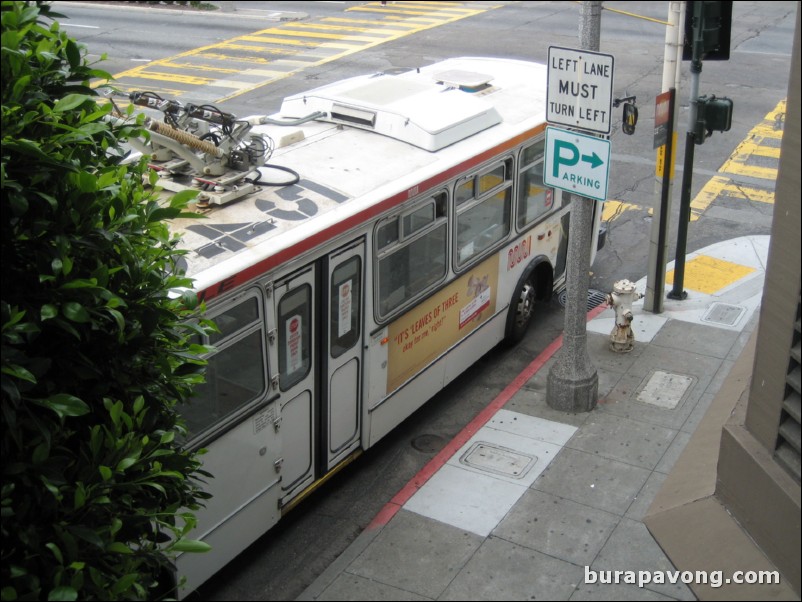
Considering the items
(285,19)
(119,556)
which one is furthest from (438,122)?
(285,19)

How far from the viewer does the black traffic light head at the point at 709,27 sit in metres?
11.2

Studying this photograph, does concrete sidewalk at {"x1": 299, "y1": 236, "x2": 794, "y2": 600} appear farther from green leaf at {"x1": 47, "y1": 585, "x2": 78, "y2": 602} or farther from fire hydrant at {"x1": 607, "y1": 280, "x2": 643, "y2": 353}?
green leaf at {"x1": 47, "y1": 585, "x2": 78, "y2": 602}

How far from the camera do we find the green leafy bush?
15.9 feet

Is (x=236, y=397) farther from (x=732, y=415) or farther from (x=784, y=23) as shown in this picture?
(x=784, y=23)

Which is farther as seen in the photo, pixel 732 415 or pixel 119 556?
pixel 732 415

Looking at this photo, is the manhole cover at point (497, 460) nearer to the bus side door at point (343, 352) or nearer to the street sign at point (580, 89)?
the bus side door at point (343, 352)

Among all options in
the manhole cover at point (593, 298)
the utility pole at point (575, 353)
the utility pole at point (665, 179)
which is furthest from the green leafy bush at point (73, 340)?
the manhole cover at point (593, 298)

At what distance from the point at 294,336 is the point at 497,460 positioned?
2.68m

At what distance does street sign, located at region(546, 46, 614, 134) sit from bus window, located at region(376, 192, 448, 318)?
1.42 meters

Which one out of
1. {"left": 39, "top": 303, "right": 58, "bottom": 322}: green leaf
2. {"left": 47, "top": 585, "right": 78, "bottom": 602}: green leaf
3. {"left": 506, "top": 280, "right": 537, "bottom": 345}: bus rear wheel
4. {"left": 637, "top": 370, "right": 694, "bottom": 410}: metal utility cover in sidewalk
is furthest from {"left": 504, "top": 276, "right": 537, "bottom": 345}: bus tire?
{"left": 47, "top": 585, "right": 78, "bottom": 602}: green leaf

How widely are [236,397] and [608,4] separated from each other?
94.7 ft

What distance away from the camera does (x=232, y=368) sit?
752 cm

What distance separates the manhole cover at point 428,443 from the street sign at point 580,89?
3.31m

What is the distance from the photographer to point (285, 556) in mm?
8648
